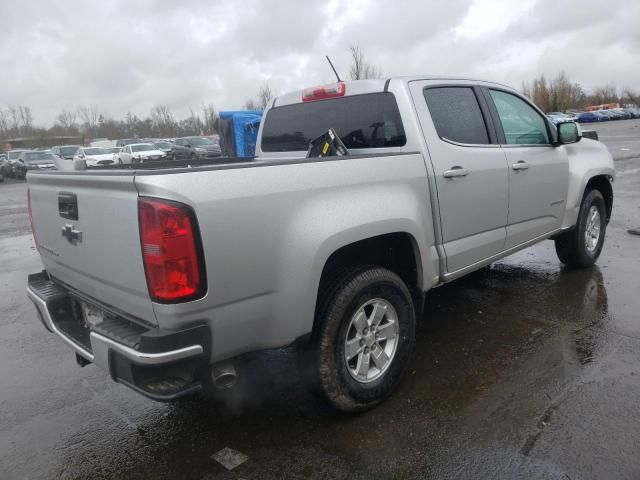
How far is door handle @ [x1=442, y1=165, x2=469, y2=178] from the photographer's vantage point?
3449 millimetres

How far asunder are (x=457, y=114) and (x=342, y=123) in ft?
2.78

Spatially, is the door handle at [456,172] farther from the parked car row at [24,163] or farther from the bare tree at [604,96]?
the bare tree at [604,96]

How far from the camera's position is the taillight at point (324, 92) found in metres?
3.83

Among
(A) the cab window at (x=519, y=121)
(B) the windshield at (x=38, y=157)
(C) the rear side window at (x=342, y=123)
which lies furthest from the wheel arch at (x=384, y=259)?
(B) the windshield at (x=38, y=157)

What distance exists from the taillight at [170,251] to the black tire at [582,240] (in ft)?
14.2

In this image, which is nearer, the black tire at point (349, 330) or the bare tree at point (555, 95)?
the black tire at point (349, 330)

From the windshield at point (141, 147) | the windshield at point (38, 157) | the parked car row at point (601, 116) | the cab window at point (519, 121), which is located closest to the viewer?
the cab window at point (519, 121)

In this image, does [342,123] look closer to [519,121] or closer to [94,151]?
[519,121]

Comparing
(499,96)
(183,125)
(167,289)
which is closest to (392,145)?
(499,96)

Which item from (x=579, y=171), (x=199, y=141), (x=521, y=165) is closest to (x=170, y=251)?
(x=521, y=165)

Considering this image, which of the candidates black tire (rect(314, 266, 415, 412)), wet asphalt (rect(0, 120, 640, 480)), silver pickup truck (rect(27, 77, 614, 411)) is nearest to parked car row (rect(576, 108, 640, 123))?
wet asphalt (rect(0, 120, 640, 480))

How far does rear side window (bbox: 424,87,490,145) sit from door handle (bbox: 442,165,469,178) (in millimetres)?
232

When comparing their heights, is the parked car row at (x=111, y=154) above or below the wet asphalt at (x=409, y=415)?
above

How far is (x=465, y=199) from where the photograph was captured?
11.8ft
